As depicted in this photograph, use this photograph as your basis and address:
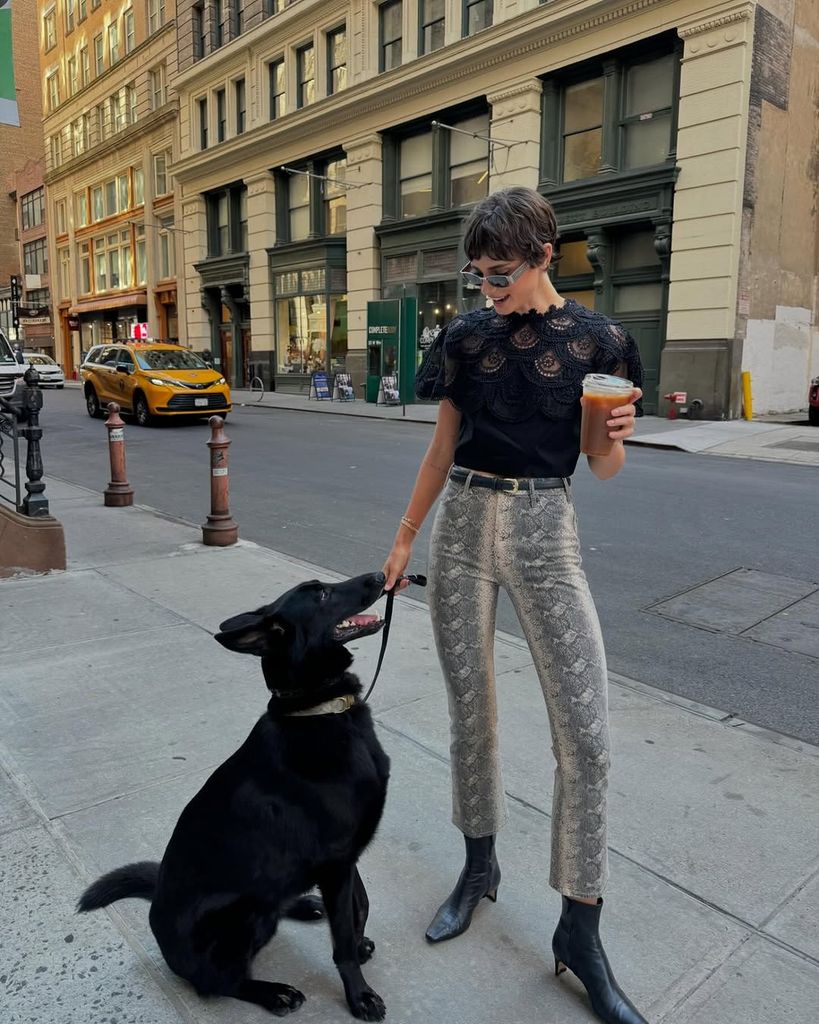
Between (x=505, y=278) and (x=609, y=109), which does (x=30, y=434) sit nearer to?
(x=505, y=278)

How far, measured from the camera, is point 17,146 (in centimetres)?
6456

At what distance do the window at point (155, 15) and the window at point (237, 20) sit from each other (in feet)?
22.9

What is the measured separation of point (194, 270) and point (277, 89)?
8228 millimetres

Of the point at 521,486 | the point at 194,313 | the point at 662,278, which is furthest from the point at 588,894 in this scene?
the point at 194,313

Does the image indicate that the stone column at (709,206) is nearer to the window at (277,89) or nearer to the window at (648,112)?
the window at (648,112)

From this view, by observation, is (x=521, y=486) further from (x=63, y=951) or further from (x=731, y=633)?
(x=731, y=633)

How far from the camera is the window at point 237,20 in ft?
101

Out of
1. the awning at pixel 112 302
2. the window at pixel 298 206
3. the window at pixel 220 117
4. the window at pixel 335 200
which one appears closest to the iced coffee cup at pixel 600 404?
the window at pixel 335 200

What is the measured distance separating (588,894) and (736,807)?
1126 mm

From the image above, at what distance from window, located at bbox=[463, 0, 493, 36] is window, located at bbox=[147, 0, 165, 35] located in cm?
1990

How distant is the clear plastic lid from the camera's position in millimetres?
2008

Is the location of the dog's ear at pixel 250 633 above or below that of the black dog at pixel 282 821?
above

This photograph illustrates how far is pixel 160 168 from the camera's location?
3791cm

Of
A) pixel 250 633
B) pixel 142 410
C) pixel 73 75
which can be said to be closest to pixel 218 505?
pixel 250 633
